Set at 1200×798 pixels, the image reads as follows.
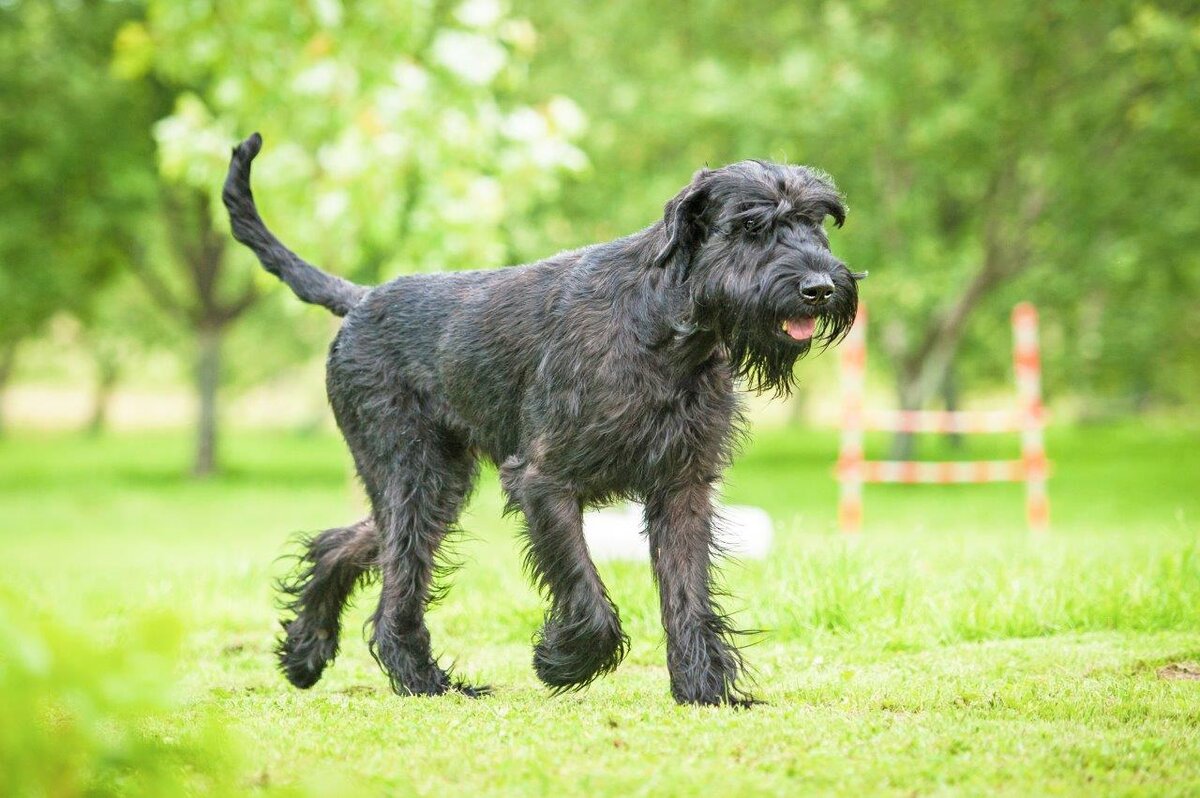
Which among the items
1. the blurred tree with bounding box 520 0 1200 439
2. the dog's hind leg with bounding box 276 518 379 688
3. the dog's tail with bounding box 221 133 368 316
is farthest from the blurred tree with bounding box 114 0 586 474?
the blurred tree with bounding box 520 0 1200 439

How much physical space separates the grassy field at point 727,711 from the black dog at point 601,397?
1.00ft

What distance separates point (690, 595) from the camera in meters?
4.36

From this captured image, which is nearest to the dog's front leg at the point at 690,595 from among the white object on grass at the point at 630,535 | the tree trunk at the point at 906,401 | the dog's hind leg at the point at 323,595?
the dog's hind leg at the point at 323,595

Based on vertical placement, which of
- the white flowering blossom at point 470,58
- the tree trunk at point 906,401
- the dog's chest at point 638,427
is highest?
the white flowering blossom at point 470,58

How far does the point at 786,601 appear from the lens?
606cm

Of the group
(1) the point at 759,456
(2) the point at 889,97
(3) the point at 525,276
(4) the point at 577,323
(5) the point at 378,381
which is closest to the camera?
(4) the point at 577,323

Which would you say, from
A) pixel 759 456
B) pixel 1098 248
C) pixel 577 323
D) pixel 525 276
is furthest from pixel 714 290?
pixel 759 456

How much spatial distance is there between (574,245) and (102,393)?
3166cm

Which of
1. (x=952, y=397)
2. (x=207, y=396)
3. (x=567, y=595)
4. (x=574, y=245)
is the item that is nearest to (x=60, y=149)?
(x=207, y=396)

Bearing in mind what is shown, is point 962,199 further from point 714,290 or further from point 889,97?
point 714,290

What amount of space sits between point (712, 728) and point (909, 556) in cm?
336

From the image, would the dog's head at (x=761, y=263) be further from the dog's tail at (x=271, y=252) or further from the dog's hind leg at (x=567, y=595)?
the dog's tail at (x=271, y=252)

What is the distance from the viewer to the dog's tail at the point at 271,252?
564cm

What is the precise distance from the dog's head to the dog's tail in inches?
76.2
